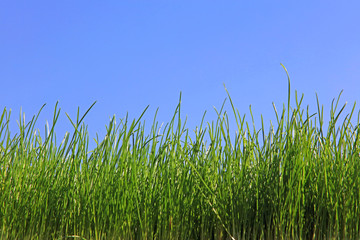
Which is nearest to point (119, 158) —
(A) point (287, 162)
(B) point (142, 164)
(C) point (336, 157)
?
(B) point (142, 164)

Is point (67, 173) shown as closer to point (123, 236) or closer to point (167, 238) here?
point (123, 236)

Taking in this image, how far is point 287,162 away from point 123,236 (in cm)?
96

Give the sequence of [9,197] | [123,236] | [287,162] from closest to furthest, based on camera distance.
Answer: [287,162]
[123,236]
[9,197]

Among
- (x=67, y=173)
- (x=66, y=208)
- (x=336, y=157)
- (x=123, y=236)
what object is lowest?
(x=123, y=236)

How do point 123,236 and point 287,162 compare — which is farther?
point 123,236

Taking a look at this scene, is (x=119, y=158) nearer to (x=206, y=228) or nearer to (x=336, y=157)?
(x=206, y=228)

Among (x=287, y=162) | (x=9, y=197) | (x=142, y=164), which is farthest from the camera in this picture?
(x=142, y=164)

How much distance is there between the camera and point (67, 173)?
7.09 ft

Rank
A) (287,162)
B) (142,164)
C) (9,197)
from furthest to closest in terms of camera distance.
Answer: (142,164) → (9,197) → (287,162)

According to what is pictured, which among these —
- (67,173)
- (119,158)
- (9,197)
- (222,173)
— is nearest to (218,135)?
(222,173)

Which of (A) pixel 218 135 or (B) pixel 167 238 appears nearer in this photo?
(B) pixel 167 238

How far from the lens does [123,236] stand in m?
2.01

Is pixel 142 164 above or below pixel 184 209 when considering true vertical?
above

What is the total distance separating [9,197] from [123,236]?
722 millimetres
